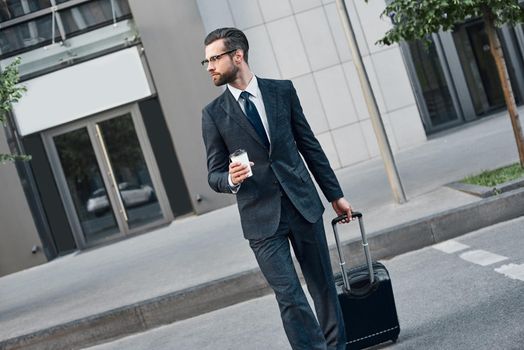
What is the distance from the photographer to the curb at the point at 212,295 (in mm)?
7883

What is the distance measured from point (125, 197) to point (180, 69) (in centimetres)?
317

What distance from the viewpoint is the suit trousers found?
4.19 metres

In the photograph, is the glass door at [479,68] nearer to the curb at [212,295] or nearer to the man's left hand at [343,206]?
the curb at [212,295]

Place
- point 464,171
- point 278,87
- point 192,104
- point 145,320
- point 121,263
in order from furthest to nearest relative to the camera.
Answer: point 192,104, point 121,263, point 464,171, point 145,320, point 278,87

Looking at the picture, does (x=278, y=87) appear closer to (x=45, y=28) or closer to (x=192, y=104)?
(x=192, y=104)

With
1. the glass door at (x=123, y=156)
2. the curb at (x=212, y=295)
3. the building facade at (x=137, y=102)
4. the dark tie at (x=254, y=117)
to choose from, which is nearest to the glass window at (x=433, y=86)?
the building facade at (x=137, y=102)

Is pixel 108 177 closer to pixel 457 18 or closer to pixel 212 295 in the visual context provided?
pixel 457 18

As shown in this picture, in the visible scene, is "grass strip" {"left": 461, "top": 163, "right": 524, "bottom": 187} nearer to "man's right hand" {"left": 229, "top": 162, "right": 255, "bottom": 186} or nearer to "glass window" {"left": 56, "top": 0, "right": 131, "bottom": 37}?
"man's right hand" {"left": 229, "top": 162, "right": 255, "bottom": 186}

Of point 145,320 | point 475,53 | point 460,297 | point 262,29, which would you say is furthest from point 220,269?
point 475,53

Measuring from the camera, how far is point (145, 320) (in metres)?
7.88

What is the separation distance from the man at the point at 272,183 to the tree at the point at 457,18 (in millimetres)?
5379

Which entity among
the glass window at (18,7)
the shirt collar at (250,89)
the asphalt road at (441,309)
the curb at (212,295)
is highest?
the glass window at (18,7)

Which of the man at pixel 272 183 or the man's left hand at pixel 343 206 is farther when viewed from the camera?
the man's left hand at pixel 343 206

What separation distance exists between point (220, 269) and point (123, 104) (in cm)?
954
